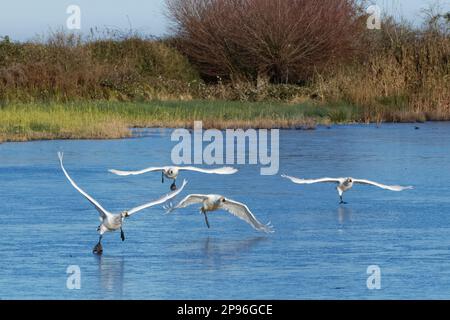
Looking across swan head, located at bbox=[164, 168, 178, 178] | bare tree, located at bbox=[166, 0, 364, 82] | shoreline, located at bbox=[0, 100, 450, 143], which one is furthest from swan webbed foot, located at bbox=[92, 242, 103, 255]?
bare tree, located at bbox=[166, 0, 364, 82]

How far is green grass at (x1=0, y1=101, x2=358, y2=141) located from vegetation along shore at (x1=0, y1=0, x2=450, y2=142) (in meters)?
0.04

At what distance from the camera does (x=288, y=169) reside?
19094 mm

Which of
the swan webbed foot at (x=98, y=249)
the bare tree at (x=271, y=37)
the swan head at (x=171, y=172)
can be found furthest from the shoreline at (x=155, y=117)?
the swan webbed foot at (x=98, y=249)

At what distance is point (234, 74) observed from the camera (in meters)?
42.7

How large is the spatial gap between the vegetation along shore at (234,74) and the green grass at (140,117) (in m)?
0.04

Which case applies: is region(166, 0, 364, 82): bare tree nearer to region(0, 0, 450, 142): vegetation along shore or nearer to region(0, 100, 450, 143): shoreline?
region(0, 0, 450, 142): vegetation along shore

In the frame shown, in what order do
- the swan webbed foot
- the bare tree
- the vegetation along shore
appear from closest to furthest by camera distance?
the swan webbed foot
the vegetation along shore
the bare tree

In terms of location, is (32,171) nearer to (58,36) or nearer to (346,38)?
(58,36)

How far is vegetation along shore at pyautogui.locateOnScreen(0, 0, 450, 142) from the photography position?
29.7 meters

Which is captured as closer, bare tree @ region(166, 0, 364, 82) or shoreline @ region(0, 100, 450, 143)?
shoreline @ region(0, 100, 450, 143)

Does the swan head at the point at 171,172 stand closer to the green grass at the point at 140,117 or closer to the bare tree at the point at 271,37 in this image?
the green grass at the point at 140,117

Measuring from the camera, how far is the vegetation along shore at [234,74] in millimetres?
29672

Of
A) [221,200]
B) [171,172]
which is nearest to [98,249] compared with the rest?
[221,200]

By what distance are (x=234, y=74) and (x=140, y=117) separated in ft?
42.7
